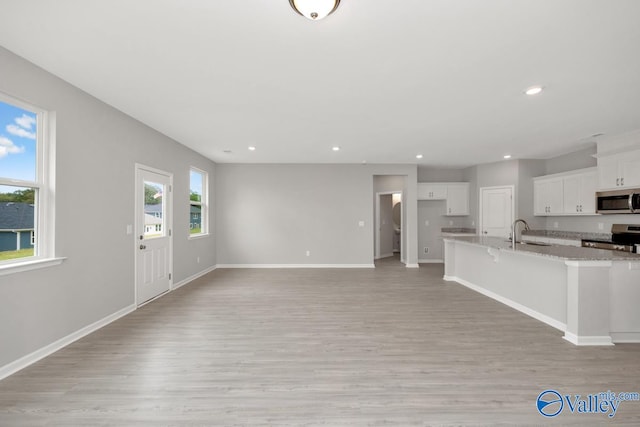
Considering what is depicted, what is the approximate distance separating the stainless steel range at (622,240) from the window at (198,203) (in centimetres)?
757

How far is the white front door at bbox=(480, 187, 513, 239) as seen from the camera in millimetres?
6266

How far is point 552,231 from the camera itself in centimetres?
597

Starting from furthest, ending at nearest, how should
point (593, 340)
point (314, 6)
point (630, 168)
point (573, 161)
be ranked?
point (573, 161) < point (630, 168) < point (593, 340) < point (314, 6)

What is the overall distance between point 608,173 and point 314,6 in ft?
19.3

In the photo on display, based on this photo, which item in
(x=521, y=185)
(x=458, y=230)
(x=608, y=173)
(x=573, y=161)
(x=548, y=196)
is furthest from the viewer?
(x=458, y=230)

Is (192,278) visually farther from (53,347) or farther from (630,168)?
(630,168)

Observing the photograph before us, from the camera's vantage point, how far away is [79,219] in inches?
111

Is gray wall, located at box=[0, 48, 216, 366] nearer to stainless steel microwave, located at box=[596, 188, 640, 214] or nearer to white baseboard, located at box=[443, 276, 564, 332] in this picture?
white baseboard, located at box=[443, 276, 564, 332]

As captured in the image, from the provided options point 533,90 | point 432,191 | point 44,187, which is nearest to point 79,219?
point 44,187

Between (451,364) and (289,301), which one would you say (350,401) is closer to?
(451,364)

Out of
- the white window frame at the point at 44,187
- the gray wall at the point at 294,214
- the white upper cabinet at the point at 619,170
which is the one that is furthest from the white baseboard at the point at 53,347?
the white upper cabinet at the point at 619,170

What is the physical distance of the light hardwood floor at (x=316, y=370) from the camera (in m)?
1.76

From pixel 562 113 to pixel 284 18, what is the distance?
12.5 ft

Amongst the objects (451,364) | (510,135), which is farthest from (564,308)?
(510,135)
